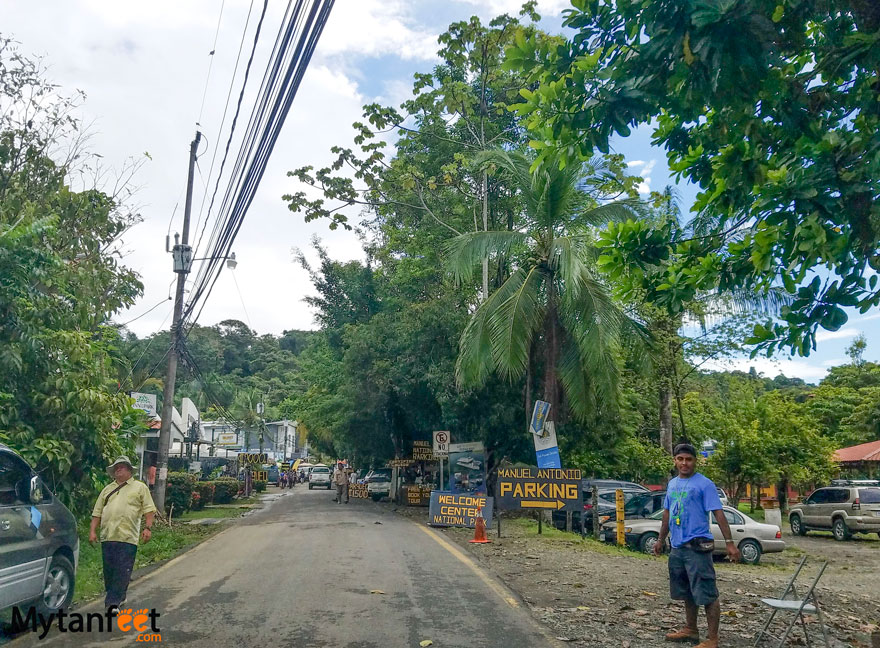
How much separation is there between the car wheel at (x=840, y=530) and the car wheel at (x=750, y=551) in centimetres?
789

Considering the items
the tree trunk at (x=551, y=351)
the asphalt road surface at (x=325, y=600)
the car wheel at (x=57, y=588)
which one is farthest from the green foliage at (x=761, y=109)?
the tree trunk at (x=551, y=351)

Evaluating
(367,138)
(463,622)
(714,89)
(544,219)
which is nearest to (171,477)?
(367,138)

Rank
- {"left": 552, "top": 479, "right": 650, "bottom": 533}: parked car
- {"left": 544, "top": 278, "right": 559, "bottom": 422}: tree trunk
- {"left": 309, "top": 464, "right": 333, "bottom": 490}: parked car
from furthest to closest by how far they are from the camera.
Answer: {"left": 309, "top": 464, "right": 333, "bottom": 490}: parked car
{"left": 544, "top": 278, "right": 559, "bottom": 422}: tree trunk
{"left": 552, "top": 479, "right": 650, "bottom": 533}: parked car

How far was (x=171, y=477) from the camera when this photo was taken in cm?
2242

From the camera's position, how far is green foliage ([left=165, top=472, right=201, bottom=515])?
22.1m

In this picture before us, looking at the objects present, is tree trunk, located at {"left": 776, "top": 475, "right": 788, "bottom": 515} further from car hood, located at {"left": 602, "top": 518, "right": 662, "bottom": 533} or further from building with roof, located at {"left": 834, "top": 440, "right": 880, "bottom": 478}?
car hood, located at {"left": 602, "top": 518, "right": 662, "bottom": 533}

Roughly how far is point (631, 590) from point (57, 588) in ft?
22.2

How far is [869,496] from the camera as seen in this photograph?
21531 mm

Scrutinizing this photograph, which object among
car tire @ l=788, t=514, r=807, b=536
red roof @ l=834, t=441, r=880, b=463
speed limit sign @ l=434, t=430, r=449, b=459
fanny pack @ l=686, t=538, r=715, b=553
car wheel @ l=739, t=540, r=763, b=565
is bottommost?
car tire @ l=788, t=514, r=807, b=536

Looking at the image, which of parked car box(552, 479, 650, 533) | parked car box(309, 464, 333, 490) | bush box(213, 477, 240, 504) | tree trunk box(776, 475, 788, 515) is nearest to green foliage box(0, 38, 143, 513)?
parked car box(552, 479, 650, 533)

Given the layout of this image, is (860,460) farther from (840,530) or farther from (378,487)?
(378,487)

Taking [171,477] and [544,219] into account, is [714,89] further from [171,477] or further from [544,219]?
[171,477]

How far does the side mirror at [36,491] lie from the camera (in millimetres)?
7094

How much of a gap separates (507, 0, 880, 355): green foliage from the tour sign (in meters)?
9.40
